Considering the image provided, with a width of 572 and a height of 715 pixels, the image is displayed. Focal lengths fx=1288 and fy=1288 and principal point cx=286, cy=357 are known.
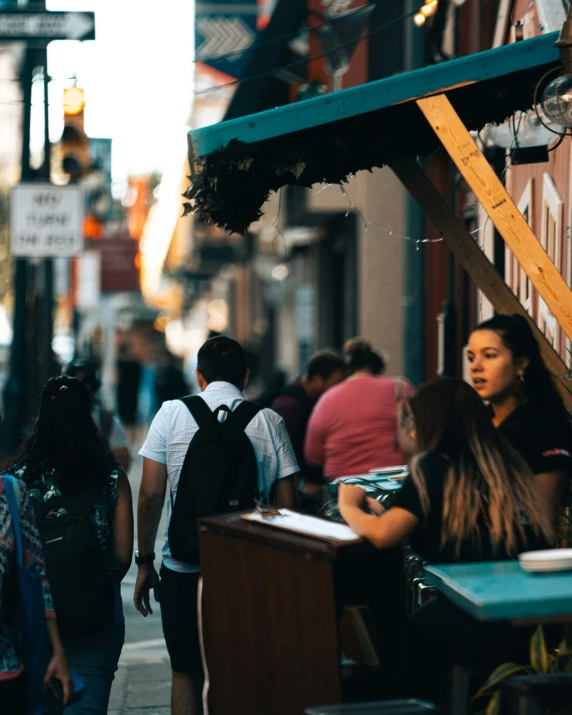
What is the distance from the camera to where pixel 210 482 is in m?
5.44

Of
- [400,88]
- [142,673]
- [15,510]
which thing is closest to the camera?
[15,510]

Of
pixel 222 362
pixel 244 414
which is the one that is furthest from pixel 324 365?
pixel 244 414

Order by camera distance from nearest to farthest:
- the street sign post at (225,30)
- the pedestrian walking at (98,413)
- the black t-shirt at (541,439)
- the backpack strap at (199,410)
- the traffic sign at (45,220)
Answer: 1. the black t-shirt at (541,439)
2. the backpack strap at (199,410)
3. the pedestrian walking at (98,413)
4. the traffic sign at (45,220)
5. the street sign post at (225,30)

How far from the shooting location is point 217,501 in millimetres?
5414

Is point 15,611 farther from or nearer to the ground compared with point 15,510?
nearer to the ground

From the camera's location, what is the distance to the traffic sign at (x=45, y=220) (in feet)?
45.5

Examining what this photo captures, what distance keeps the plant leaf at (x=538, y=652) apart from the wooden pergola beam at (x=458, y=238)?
9.81 ft

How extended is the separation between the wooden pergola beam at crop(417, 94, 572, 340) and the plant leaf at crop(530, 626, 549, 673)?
67.1 inches

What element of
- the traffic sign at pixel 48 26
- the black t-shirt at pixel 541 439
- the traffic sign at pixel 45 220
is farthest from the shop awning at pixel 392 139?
the traffic sign at pixel 45 220

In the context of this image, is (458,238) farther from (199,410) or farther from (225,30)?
(225,30)

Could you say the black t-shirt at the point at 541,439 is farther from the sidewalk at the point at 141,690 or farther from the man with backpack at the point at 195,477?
the sidewalk at the point at 141,690

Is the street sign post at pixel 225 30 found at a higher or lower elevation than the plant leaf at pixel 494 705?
higher

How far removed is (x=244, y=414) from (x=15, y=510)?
168 cm

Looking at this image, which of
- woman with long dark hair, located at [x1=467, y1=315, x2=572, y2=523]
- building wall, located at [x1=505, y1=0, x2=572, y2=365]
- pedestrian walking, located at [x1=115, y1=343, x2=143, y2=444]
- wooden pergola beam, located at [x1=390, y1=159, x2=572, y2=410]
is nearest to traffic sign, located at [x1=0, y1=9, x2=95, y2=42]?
building wall, located at [x1=505, y1=0, x2=572, y2=365]
